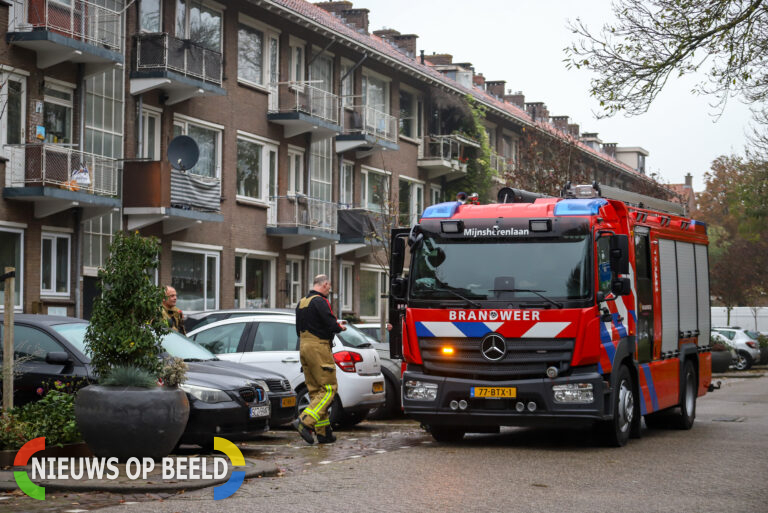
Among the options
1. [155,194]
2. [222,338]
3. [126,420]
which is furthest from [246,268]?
[126,420]

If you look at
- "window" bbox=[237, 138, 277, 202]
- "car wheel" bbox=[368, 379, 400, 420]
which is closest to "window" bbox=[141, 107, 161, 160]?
"window" bbox=[237, 138, 277, 202]

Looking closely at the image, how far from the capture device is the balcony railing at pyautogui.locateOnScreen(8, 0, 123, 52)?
22.6 meters

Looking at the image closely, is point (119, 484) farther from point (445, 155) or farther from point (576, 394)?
point (445, 155)

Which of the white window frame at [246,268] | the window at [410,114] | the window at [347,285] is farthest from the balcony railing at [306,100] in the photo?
the window at [410,114]

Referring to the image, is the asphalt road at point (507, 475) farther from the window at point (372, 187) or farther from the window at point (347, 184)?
the window at point (372, 187)

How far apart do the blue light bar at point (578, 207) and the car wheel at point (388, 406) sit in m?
4.95

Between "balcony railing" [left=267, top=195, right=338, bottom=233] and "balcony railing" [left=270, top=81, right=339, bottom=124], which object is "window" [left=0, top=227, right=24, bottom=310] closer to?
"balcony railing" [left=267, top=195, right=338, bottom=233]

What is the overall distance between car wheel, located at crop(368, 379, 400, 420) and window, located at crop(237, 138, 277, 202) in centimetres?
1317

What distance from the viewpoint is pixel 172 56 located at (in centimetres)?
2598

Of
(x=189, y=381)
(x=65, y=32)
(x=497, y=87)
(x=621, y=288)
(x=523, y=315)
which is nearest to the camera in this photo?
(x=189, y=381)

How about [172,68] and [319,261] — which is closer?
[172,68]

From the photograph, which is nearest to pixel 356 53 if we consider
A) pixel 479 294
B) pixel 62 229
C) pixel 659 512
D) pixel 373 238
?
pixel 373 238

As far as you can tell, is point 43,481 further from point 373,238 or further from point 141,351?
point 373,238

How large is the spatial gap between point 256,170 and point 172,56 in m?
5.75
